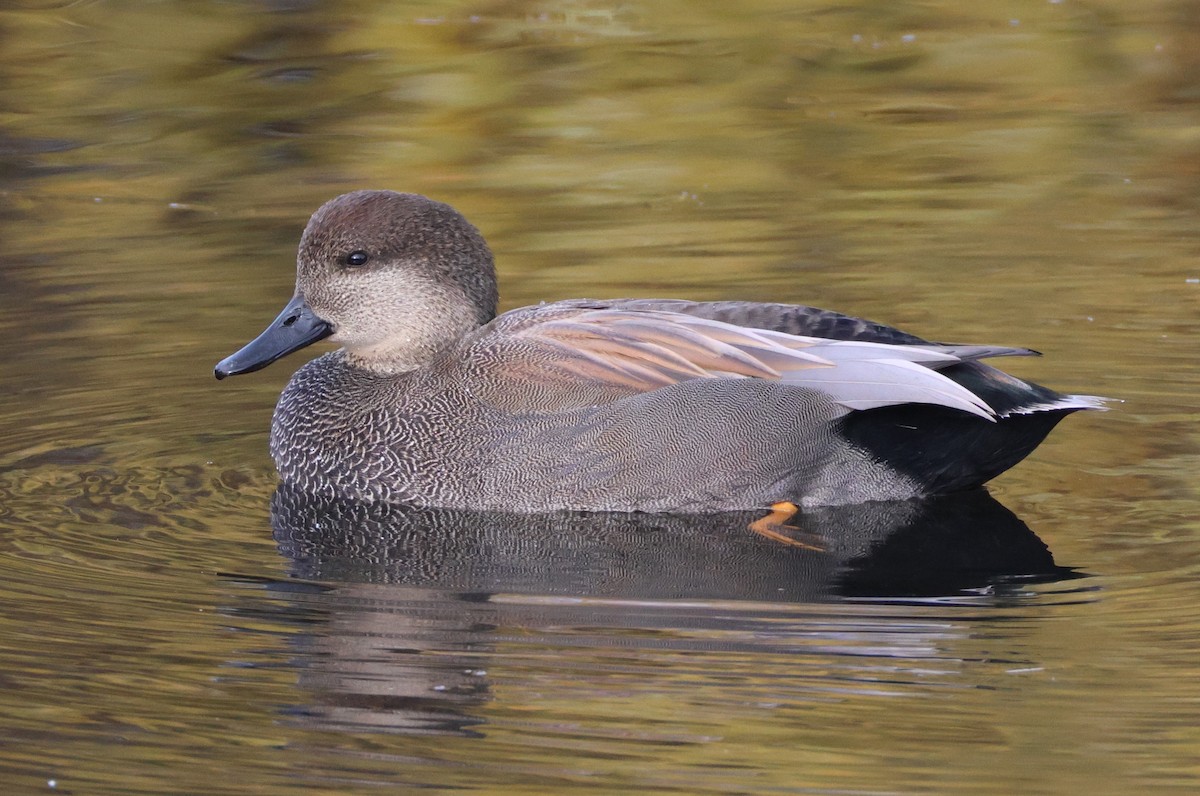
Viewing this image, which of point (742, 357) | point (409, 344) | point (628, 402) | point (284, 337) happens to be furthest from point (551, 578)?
point (284, 337)

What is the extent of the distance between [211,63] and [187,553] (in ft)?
27.4

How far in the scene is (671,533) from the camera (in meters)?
6.65

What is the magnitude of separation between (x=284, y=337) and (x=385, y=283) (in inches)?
17.2

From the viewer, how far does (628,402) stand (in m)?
6.75

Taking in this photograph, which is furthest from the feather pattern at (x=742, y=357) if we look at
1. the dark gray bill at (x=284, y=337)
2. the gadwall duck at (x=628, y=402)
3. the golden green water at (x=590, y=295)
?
the dark gray bill at (x=284, y=337)

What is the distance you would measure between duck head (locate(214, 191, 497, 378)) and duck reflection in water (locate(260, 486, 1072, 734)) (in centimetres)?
62

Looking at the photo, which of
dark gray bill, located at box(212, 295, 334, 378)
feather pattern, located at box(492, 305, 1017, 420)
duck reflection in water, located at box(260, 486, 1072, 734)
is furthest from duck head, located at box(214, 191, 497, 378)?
duck reflection in water, located at box(260, 486, 1072, 734)

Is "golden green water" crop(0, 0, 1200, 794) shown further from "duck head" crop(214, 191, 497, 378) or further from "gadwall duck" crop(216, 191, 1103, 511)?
"duck head" crop(214, 191, 497, 378)

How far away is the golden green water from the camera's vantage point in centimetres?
481

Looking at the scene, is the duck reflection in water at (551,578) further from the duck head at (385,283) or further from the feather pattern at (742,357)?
the duck head at (385,283)

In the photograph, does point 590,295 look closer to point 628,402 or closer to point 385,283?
point 385,283

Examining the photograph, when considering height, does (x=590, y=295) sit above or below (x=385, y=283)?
below

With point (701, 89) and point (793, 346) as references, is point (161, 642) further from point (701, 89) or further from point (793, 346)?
point (701, 89)

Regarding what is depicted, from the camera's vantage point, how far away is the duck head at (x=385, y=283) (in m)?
7.18
